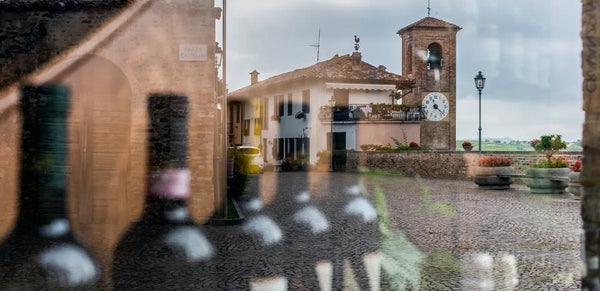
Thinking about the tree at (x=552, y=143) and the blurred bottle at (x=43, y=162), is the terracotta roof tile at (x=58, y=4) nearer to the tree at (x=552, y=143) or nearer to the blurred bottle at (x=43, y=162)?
the blurred bottle at (x=43, y=162)

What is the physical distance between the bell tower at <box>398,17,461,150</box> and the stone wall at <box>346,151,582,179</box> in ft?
42.1

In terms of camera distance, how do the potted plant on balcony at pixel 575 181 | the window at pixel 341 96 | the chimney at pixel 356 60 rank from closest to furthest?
the potted plant on balcony at pixel 575 181, the window at pixel 341 96, the chimney at pixel 356 60

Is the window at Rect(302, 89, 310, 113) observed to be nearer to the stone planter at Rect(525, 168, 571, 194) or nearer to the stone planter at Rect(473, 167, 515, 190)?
the stone planter at Rect(473, 167, 515, 190)

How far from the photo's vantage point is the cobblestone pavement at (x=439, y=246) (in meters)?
6.54

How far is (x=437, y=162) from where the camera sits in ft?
93.2

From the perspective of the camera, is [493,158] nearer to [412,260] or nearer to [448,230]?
[448,230]

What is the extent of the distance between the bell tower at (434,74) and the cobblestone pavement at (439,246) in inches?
1183

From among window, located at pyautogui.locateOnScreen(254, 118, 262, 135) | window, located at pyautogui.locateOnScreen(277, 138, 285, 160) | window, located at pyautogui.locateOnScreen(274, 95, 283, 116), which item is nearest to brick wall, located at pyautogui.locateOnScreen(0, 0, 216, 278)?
window, located at pyautogui.locateOnScreen(277, 138, 285, 160)

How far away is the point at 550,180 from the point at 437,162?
983 cm

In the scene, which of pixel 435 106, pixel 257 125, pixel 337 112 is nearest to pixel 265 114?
pixel 257 125

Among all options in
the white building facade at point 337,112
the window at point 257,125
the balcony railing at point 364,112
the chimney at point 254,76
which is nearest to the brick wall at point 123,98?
the white building facade at point 337,112

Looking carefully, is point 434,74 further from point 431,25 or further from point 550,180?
point 550,180

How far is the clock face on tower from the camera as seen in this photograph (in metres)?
46.1

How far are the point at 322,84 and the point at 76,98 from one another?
28.8 m
